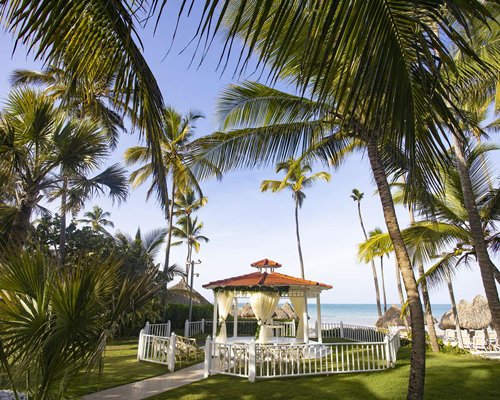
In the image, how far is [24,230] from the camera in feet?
23.0

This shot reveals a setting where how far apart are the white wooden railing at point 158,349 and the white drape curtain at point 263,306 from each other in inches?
116

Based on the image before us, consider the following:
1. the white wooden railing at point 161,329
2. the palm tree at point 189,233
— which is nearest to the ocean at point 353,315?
the palm tree at point 189,233

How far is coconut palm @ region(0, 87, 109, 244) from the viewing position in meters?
6.36

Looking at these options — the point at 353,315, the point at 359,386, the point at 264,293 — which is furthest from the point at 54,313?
the point at 353,315

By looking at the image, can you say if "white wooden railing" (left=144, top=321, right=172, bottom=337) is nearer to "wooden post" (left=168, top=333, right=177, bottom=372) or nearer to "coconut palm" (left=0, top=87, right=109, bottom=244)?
"wooden post" (left=168, top=333, right=177, bottom=372)

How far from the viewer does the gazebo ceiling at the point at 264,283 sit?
1259 cm

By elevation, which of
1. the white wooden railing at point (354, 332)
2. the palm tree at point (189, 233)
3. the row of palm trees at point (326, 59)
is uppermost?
the palm tree at point (189, 233)

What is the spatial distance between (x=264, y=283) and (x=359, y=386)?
4.95 metres

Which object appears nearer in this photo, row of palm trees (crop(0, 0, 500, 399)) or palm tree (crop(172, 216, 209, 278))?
row of palm trees (crop(0, 0, 500, 399))

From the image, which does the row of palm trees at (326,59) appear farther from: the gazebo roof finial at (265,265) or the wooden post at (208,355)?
the gazebo roof finial at (265,265)

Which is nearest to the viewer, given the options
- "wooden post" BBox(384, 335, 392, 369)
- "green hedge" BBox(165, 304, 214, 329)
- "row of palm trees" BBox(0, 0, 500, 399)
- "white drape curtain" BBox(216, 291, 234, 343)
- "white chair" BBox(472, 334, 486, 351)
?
"row of palm trees" BBox(0, 0, 500, 399)

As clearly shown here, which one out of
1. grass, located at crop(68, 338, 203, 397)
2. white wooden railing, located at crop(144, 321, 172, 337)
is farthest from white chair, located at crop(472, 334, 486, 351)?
white wooden railing, located at crop(144, 321, 172, 337)

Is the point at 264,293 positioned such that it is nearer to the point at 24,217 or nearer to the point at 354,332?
the point at 24,217

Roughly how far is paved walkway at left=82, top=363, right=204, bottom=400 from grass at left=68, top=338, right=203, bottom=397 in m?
0.26
